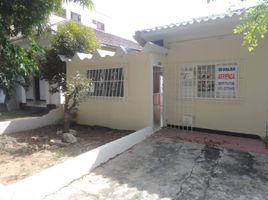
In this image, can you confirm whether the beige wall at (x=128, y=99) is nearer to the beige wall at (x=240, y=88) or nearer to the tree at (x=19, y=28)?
the beige wall at (x=240, y=88)

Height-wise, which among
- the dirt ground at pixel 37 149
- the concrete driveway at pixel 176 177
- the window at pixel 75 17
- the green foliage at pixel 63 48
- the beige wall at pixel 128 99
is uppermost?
the window at pixel 75 17

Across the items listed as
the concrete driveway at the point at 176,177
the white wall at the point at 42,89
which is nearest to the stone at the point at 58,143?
the concrete driveway at the point at 176,177

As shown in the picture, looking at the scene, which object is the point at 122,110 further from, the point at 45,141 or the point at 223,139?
the point at 223,139

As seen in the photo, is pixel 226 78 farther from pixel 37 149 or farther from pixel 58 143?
pixel 37 149

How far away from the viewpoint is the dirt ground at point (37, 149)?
4.75 m

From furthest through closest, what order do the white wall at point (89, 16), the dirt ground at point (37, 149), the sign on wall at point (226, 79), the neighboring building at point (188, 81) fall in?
the white wall at point (89, 16) → the sign on wall at point (226, 79) → the neighboring building at point (188, 81) → the dirt ground at point (37, 149)

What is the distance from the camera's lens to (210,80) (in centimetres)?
788

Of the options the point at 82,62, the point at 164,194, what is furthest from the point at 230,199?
the point at 82,62

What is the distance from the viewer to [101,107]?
9.07 m

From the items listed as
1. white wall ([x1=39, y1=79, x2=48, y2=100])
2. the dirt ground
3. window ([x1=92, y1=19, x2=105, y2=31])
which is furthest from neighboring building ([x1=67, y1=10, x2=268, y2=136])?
window ([x1=92, y1=19, x2=105, y2=31])

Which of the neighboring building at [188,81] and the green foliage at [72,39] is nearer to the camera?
the neighboring building at [188,81]

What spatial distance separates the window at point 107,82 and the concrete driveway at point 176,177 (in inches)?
122

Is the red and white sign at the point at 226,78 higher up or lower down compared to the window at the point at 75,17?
lower down

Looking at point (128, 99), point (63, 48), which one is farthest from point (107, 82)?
point (63, 48)
